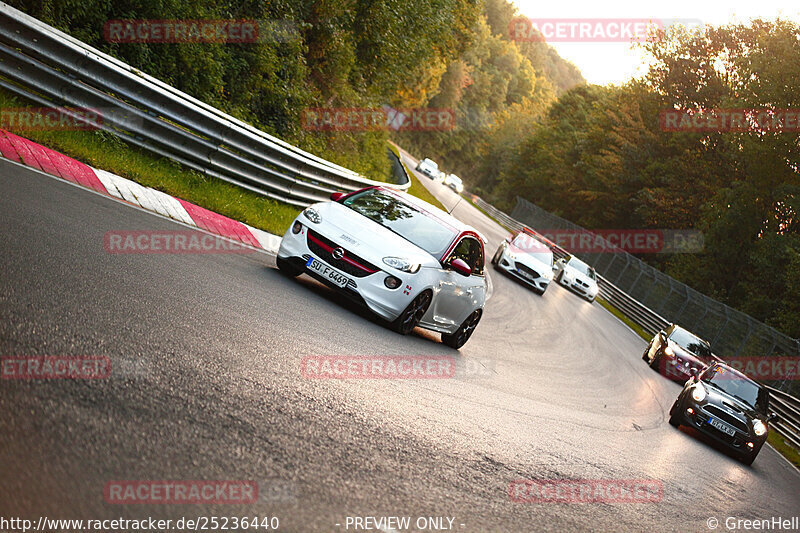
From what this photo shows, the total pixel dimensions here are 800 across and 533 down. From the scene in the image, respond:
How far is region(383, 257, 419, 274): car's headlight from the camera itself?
966 centimetres

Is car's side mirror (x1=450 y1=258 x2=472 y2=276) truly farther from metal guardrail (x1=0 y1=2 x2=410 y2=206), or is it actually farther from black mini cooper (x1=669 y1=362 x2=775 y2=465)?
black mini cooper (x1=669 y1=362 x2=775 y2=465)

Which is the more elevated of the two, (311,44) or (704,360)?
(311,44)

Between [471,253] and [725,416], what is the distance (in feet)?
19.3

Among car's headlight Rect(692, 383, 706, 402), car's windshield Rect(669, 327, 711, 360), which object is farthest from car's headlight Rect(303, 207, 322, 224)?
car's windshield Rect(669, 327, 711, 360)

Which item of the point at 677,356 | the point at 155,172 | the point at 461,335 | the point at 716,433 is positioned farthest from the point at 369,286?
the point at 677,356

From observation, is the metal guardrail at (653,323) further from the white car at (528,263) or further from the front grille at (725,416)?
the white car at (528,263)

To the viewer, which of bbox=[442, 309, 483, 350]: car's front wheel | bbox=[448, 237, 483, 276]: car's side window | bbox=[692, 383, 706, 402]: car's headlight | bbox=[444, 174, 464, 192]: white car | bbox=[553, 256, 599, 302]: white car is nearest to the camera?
bbox=[448, 237, 483, 276]: car's side window

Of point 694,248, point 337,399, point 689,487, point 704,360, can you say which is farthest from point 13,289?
point 694,248

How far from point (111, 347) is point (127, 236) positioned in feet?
10.6

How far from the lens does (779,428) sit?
69.3 feet

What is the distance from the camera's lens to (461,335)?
11555 mm

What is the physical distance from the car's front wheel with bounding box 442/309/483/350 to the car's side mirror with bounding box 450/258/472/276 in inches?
35.7

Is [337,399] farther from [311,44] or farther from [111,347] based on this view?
[311,44]

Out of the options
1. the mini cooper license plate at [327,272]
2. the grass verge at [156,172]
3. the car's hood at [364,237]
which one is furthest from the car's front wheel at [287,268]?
the grass verge at [156,172]
